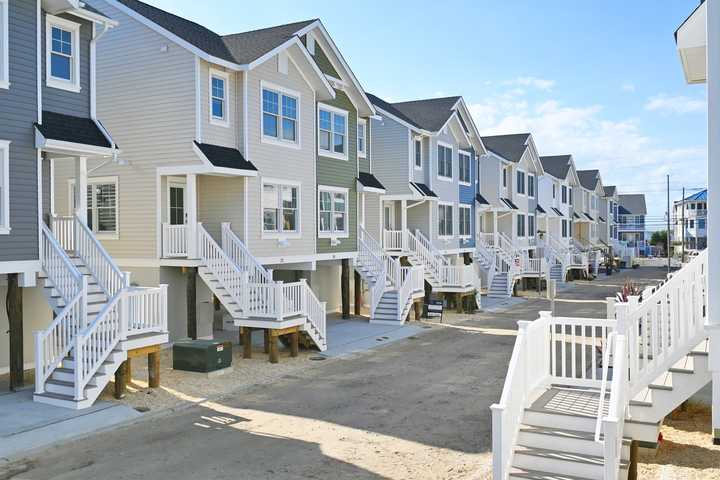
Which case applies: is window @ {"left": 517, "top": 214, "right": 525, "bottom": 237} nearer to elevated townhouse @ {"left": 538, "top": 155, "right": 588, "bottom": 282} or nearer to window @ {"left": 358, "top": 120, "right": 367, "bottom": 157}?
elevated townhouse @ {"left": 538, "top": 155, "right": 588, "bottom": 282}

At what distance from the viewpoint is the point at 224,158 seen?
19.8m

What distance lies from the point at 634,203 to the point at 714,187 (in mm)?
117944

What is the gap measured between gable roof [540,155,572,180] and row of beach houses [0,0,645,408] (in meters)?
28.5

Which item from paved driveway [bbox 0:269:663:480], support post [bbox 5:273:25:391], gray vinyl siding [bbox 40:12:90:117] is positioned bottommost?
paved driveway [bbox 0:269:663:480]

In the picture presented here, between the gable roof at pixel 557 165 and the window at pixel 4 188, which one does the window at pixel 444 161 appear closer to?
the window at pixel 4 188

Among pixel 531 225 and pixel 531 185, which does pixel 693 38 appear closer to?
pixel 531 225

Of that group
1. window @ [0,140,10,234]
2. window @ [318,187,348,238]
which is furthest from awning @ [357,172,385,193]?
window @ [0,140,10,234]

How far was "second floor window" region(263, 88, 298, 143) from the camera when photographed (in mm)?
21875

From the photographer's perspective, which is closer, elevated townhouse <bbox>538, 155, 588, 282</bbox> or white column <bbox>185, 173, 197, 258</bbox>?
white column <bbox>185, 173, 197, 258</bbox>

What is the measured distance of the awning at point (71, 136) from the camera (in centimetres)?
1473

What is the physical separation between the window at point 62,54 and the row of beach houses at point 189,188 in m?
0.04

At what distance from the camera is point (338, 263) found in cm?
2825

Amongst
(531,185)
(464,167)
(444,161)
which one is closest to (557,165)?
(531,185)

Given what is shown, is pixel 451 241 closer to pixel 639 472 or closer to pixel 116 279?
pixel 116 279
